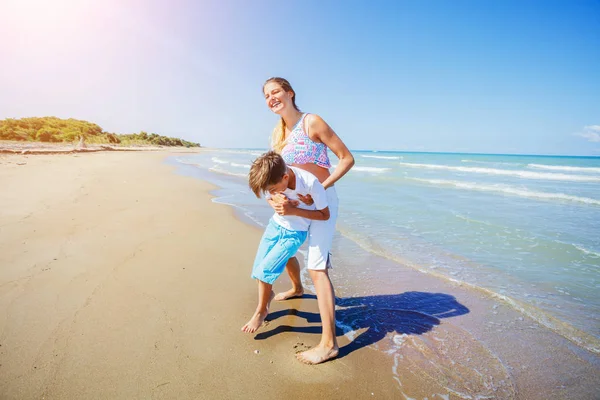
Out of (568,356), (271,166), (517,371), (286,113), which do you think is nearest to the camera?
(271,166)

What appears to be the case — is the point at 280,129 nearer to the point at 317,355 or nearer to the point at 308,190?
the point at 308,190

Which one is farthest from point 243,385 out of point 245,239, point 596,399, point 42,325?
point 245,239

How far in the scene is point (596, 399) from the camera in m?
1.96

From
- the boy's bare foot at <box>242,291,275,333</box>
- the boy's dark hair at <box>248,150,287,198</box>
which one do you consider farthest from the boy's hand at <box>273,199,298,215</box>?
the boy's bare foot at <box>242,291,275,333</box>

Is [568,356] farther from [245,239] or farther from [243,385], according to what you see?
[245,239]

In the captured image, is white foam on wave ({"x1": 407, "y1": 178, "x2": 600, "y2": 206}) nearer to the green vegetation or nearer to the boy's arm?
the boy's arm

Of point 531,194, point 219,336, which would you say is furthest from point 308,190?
point 531,194

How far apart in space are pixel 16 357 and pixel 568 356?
163 inches

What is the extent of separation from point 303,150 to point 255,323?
5.01 feet

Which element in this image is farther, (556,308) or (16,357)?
(556,308)

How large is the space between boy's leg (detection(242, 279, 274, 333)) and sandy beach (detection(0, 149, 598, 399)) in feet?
0.24

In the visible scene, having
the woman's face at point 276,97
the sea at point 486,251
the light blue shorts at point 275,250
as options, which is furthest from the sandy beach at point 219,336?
the woman's face at point 276,97

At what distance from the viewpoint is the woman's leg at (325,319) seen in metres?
2.23

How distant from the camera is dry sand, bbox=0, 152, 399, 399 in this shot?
1.94 meters
